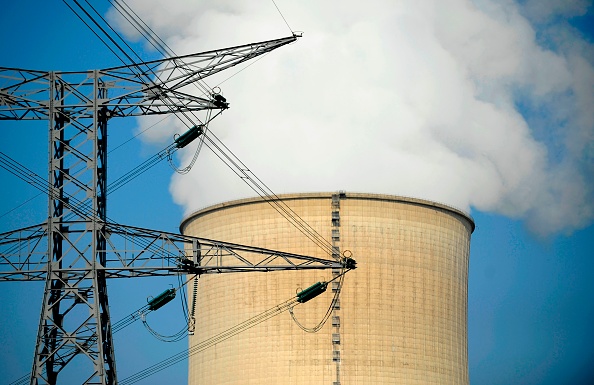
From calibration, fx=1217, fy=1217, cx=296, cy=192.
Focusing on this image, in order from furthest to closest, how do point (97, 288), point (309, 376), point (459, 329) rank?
1. point (459, 329)
2. point (309, 376)
3. point (97, 288)

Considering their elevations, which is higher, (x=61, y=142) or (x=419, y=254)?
(x=419, y=254)

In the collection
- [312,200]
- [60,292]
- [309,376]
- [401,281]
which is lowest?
[60,292]

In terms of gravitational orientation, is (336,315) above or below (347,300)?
below

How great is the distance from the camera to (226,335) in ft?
183

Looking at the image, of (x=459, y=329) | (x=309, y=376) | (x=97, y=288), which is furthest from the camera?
(x=459, y=329)

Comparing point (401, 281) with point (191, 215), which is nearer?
point (401, 281)

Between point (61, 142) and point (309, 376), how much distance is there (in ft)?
75.3

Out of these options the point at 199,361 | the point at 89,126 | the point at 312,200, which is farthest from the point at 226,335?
the point at 89,126

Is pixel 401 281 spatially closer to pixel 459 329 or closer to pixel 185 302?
pixel 459 329

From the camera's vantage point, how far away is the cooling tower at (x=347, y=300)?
54.2 meters

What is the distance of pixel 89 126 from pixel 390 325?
23232 millimetres

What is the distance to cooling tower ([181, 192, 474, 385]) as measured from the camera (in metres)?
54.2

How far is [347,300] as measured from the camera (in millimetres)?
54469

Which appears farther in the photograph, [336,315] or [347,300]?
[347,300]
